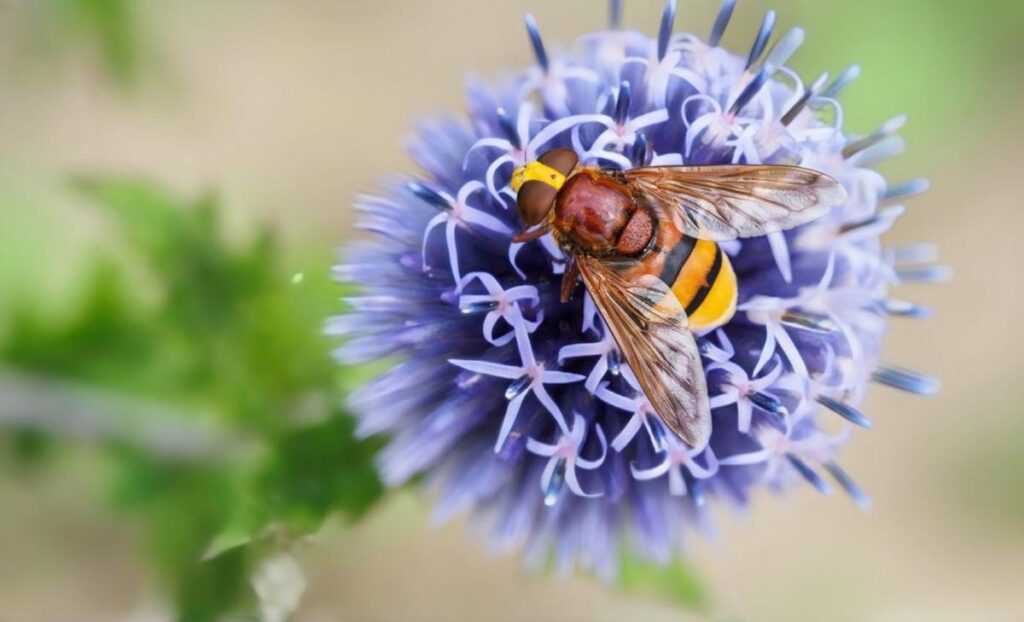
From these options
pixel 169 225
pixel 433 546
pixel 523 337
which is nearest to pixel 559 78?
pixel 523 337

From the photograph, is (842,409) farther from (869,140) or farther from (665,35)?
(665,35)

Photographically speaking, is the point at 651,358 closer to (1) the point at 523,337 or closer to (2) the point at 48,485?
(1) the point at 523,337

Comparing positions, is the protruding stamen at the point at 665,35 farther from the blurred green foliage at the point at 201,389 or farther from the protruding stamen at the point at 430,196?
the blurred green foliage at the point at 201,389

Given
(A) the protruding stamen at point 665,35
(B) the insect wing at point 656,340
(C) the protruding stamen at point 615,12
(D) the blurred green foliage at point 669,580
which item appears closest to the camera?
(B) the insect wing at point 656,340

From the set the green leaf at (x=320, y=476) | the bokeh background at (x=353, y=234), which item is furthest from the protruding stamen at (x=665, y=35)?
the bokeh background at (x=353, y=234)

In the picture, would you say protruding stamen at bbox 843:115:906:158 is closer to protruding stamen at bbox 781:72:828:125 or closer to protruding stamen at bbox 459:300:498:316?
protruding stamen at bbox 781:72:828:125

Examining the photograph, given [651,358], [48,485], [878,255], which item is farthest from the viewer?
[48,485]
